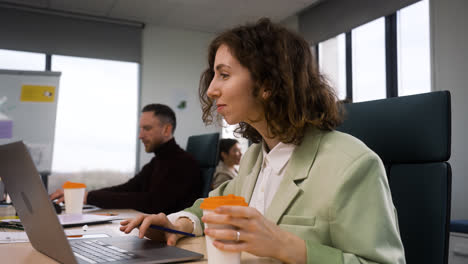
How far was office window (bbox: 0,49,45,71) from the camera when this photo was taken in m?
4.27

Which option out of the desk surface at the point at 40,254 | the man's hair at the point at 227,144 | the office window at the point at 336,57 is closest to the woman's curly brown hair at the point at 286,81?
the desk surface at the point at 40,254

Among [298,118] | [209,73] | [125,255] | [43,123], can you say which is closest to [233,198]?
[125,255]

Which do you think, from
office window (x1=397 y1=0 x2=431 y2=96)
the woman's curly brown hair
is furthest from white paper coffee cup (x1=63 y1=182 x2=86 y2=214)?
office window (x1=397 y1=0 x2=431 y2=96)

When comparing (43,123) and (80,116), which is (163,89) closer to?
(80,116)

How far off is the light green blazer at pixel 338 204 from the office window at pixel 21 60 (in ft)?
13.8

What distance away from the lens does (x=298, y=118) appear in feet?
3.22

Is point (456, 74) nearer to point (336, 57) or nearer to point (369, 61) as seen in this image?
point (369, 61)

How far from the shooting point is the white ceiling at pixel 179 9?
427 cm

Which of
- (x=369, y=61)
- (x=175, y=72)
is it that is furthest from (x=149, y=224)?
(x=175, y=72)

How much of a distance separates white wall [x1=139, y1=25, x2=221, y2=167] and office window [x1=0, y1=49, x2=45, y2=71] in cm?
116

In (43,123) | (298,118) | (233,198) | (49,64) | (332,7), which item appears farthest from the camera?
(49,64)

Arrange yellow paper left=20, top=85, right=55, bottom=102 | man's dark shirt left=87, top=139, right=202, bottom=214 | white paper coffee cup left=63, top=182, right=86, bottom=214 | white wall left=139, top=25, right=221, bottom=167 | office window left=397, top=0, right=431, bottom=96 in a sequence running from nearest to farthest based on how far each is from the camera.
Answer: white paper coffee cup left=63, top=182, right=86, bottom=214
man's dark shirt left=87, top=139, right=202, bottom=214
office window left=397, top=0, right=431, bottom=96
yellow paper left=20, top=85, right=55, bottom=102
white wall left=139, top=25, right=221, bottom=167

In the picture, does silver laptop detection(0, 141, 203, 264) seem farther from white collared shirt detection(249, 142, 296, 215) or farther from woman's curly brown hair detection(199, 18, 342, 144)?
woman's curly brown hair detection(199, 18, 342, 144)

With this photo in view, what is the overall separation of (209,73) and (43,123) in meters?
3.01
